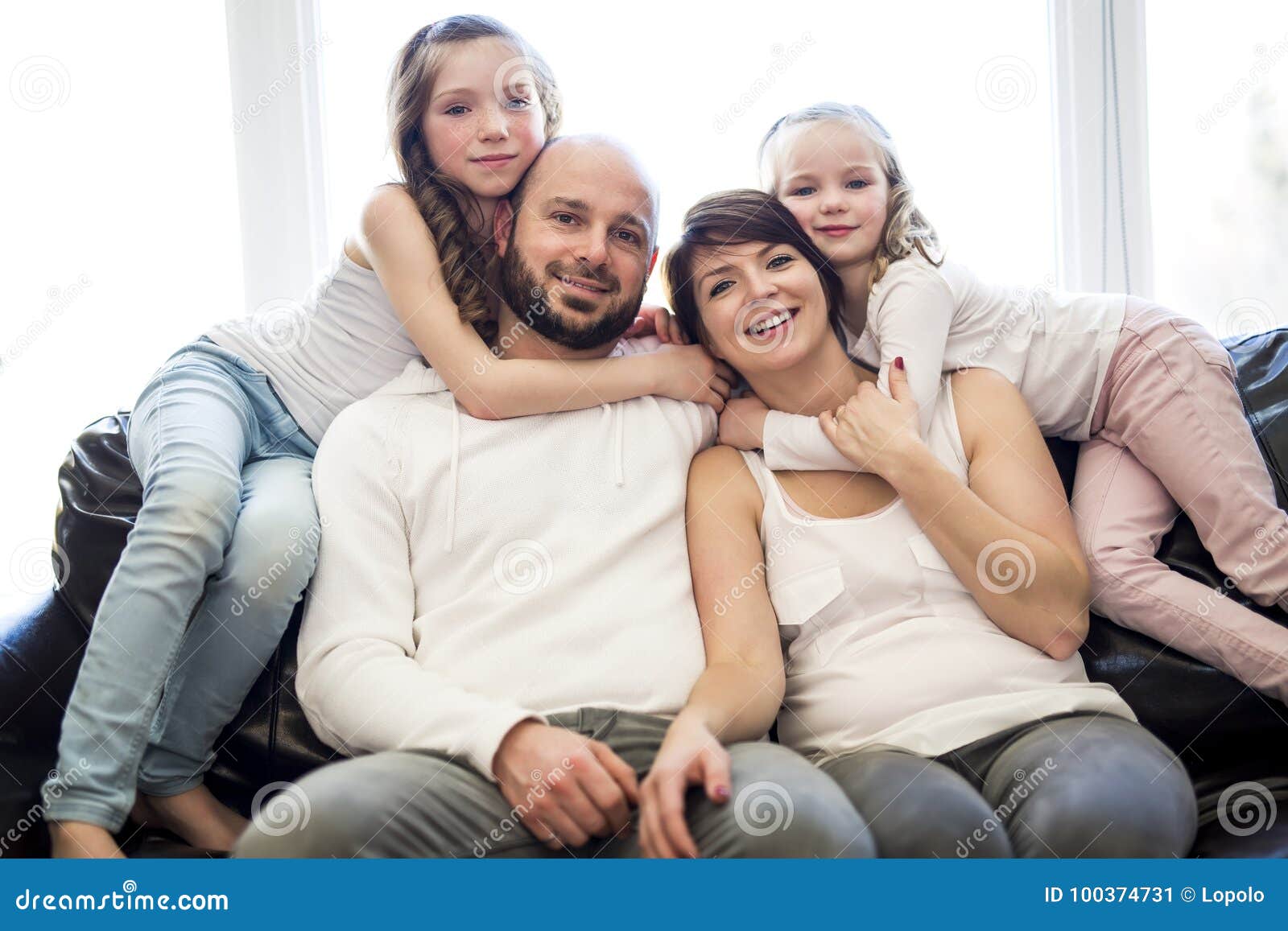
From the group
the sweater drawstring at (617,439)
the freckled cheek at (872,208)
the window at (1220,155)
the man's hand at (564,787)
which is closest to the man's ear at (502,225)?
the sweater drawstring at (617,439)

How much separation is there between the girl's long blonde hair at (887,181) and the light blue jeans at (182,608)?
974 mm

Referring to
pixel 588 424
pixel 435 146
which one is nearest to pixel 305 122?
pixel 435 146

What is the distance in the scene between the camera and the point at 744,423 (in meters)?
1.60

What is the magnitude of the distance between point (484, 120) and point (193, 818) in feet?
3.78

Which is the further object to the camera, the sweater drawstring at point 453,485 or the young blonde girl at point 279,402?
the sweater drawstring at point 453,485

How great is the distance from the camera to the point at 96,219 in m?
2.26

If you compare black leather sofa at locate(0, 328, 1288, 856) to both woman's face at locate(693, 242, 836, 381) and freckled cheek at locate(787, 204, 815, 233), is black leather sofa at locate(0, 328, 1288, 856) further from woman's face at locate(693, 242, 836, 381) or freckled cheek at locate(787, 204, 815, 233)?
freckled cheek at locate(787, 204, 815, 233)

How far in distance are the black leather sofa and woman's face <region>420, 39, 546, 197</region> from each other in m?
0.75

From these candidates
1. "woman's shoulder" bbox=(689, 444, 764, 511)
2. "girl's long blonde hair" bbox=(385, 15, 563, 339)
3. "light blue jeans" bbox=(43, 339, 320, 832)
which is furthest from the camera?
"girl's long blonde hair" bbox=(385, 15, 563, 339)

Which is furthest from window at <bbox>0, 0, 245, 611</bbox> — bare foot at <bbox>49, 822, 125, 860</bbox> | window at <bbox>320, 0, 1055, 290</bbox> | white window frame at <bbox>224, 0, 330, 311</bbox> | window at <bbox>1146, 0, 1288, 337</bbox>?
window at <bbox>1146, 0, 1288, 337</bbox>

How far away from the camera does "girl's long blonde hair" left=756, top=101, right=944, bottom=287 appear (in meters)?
1.67

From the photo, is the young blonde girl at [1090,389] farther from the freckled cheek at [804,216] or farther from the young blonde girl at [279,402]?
the young blonde girl at [279,402]

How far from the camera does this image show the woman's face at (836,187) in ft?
5.49

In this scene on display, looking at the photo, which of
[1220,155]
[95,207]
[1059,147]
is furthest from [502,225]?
[1220,155]
